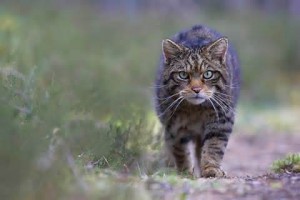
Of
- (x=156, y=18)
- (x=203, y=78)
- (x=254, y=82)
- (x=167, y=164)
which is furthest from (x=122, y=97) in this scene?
(x=156, y=18)

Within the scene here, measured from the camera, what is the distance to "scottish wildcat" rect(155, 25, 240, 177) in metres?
7.31

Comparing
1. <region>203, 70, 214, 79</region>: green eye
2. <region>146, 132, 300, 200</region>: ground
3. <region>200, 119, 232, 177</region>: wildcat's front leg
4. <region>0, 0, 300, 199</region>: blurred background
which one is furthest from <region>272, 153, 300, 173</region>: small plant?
<region>0, 0, 300, 199</region>: blurred background

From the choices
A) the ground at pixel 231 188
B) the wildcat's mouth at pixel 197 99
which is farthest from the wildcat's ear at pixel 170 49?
the ground at pixel 231 188

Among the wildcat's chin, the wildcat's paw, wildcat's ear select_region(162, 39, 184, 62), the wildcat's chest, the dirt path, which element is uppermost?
wildcat's ear select_region(162, 39, 184, 62)

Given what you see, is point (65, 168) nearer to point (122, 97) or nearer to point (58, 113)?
point (58, 113)

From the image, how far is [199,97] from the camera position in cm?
723

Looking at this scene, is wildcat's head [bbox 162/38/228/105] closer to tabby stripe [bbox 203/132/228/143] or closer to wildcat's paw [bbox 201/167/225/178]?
tabby stripe [bbox 203/132/228/143]

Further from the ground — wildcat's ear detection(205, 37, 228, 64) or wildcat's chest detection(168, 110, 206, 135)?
wildcat's ear detection(205, 37, 228, 64)

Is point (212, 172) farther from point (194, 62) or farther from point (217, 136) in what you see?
point (194, 62)

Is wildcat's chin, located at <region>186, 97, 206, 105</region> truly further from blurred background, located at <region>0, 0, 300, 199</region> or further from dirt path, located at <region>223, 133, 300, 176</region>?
dirt path, located at <region>223, 133, 300, 176</region>

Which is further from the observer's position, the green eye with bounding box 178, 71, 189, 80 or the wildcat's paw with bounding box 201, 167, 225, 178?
the green eye with bounding box 178, 71, 189, 80

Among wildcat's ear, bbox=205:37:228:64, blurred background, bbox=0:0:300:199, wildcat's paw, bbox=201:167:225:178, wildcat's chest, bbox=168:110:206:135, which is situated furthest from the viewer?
wildcat's chest, bbox=168:110:206:135

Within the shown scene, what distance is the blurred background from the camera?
4.94m

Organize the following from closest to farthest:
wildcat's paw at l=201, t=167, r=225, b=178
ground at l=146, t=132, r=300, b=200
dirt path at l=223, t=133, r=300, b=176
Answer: ground at l=146, t=132, r=300, b=200 < wildcat's paw at l=201, t=167, r=225, b=178 < dirt path at l=223, t=133, r=300, b=176
